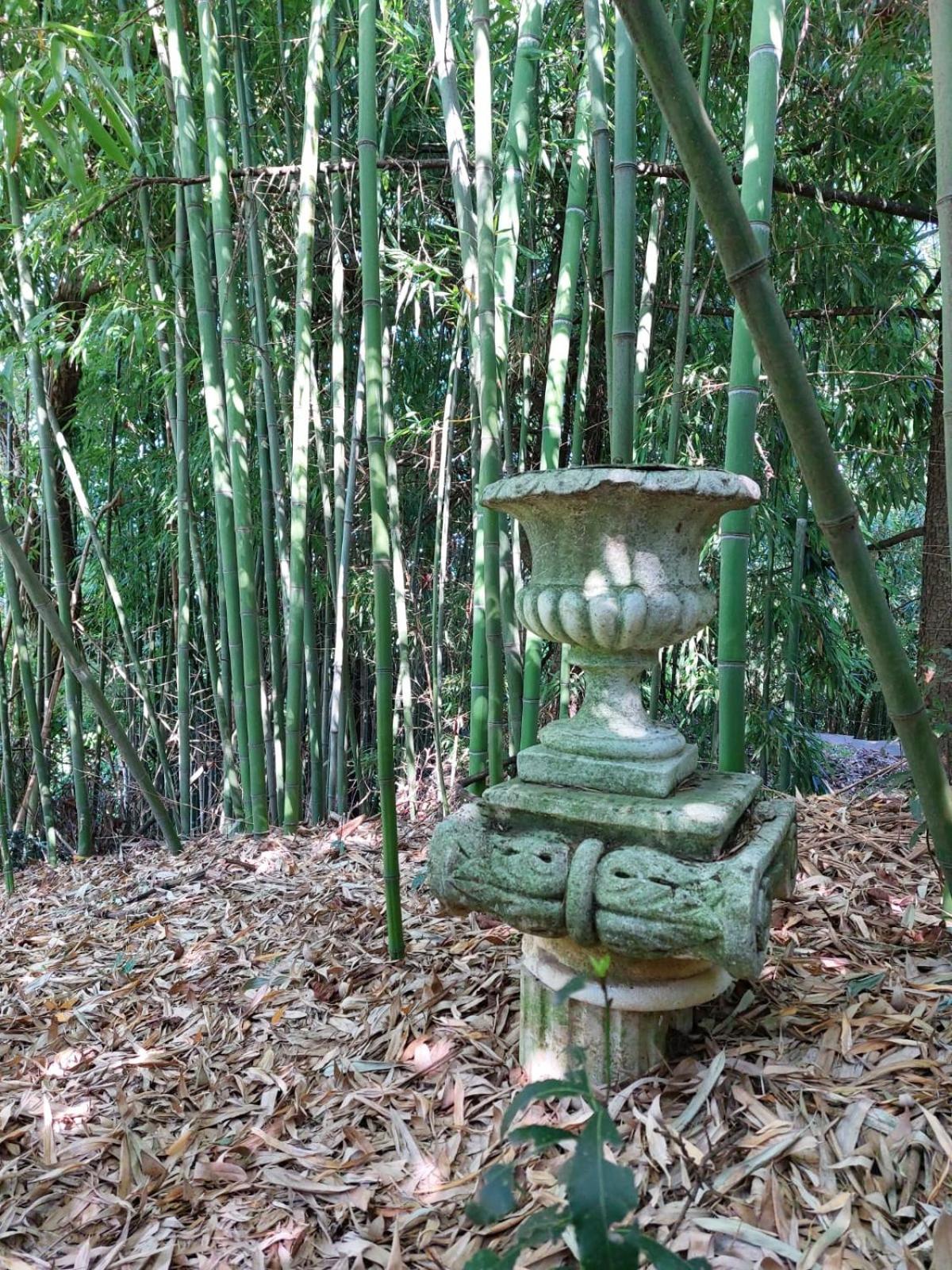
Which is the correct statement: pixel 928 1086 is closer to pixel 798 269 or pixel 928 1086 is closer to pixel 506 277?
pixel 506 277

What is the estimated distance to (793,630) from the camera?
325cm

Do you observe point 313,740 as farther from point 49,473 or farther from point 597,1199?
point 597,1199

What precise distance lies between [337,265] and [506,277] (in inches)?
34.0

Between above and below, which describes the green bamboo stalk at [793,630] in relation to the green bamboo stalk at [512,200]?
below

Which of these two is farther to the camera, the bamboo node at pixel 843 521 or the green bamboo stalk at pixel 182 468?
the green bamboo stalk at pixel 182 468

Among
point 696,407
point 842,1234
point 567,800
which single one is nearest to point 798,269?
point 696,407

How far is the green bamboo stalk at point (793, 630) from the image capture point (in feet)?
10.3

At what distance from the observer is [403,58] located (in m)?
2.37

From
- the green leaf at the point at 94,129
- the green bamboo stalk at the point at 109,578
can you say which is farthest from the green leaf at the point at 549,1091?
the green bamboo stalk at the point at 109,578

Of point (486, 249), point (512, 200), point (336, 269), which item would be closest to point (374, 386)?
point (486, 249)

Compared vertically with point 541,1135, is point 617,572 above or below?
above

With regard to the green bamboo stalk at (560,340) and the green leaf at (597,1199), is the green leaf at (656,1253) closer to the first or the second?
the green leaf at (597,1199)

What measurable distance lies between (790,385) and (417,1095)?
4.05 ft

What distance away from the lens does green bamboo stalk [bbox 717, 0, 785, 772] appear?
1435 millimetres
